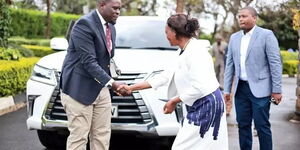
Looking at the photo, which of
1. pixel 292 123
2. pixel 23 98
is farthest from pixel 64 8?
pixel 292 123

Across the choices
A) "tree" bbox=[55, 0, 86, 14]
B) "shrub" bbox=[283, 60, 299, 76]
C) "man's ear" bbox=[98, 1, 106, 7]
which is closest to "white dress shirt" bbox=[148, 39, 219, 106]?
"man's ear" bbox=[98, 1, 106, 7]

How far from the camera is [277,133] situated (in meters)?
7.33

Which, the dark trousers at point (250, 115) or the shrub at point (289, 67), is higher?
the dark trousers at point (250, 115)

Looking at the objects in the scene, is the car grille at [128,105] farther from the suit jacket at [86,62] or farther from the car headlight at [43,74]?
the suit jacket at [86,62]

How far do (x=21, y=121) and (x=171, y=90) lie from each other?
4644mm

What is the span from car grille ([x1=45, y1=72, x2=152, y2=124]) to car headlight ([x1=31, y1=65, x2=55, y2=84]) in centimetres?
20

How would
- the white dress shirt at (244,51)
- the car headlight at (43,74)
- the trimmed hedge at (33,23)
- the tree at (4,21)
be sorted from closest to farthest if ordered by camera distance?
the white dress shirt at (244,51) < the car headlight at (43,74) < the tree at (4,21) < the trimmed hedge at (33,23)

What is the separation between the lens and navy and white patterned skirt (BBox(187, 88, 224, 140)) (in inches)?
138

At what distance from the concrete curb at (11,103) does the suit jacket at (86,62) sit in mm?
4508

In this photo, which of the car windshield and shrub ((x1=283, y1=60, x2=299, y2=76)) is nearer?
the car windshield

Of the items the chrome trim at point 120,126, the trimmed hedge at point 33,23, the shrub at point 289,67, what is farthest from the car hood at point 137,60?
the trimmed hedge at point 33,23

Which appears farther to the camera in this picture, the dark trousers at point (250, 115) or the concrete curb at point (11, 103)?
the concrete curb at point (11, 103)

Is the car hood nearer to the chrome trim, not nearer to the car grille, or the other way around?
the car grille

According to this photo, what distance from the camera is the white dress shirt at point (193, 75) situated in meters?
3.44
